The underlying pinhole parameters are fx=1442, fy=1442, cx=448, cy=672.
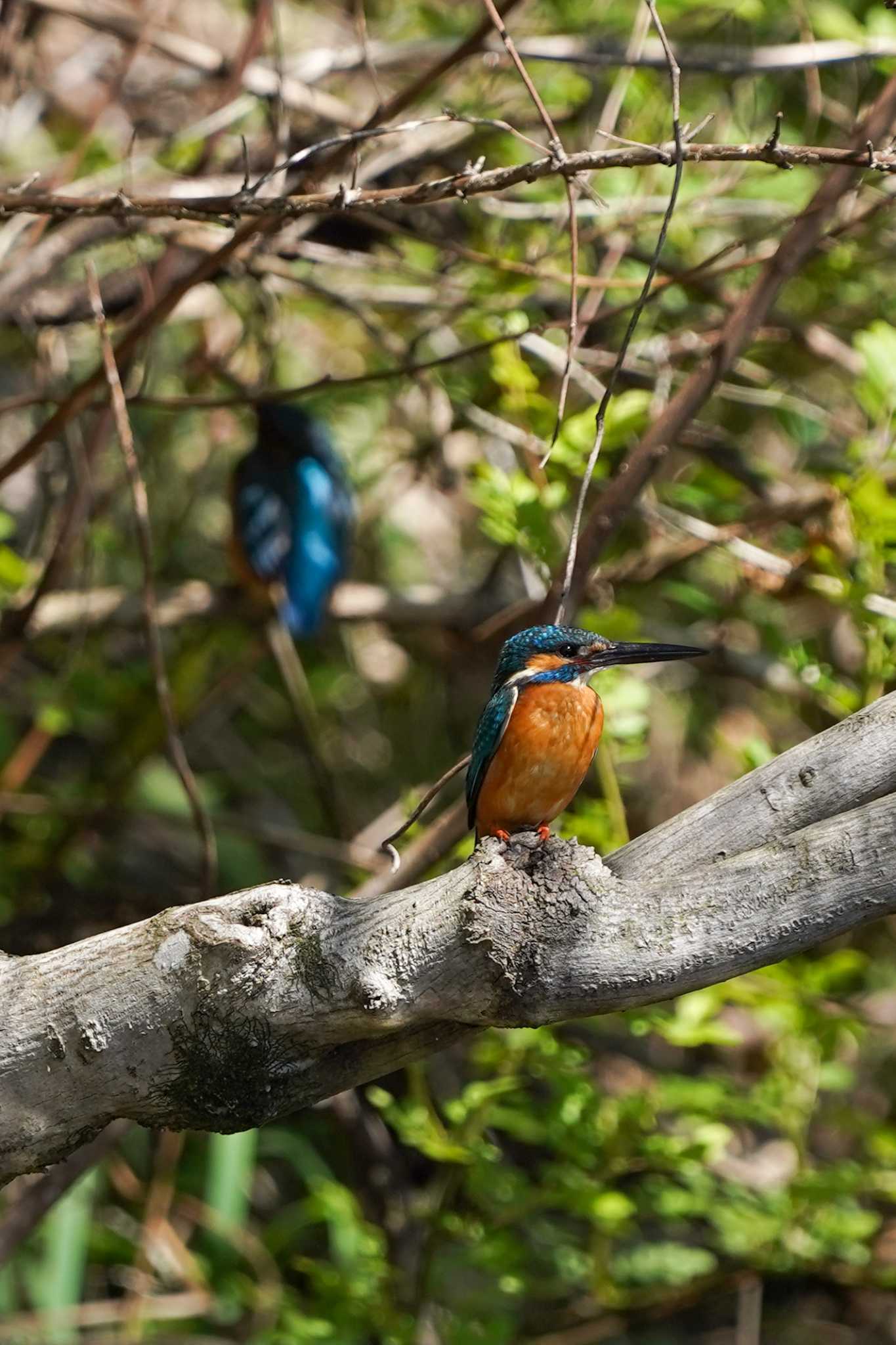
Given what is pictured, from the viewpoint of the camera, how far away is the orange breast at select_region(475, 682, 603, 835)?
2.47 metres

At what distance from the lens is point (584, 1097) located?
260 cm

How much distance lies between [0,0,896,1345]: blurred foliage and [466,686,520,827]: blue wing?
0.22m

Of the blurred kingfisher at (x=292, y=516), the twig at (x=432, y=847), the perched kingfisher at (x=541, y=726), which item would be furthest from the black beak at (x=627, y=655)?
the blurred kingfisher at (x=292, y=516)

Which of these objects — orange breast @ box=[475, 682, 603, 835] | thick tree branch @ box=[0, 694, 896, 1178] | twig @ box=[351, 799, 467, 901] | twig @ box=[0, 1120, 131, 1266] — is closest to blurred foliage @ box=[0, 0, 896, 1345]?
orange breast @ box=[475, 682, 603, 835]

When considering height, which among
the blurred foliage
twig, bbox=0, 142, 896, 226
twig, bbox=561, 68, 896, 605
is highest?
twig, bbox=0, 142, 896, 226

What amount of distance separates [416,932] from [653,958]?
0.24 meters

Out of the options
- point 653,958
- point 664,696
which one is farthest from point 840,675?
point 653,958

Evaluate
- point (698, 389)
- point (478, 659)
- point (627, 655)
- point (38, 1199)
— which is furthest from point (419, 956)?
point (478, 659)

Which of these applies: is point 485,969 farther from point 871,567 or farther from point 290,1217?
point 290,1217

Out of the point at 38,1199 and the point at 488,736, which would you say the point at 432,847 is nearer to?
the point at 488,736

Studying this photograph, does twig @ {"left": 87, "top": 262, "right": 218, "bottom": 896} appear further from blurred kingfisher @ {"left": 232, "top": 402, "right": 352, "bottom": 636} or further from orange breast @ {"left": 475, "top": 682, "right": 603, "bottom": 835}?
blurred kingfisher @ {"left": 232, "top": 402, "right": 352, "bottom": 636}

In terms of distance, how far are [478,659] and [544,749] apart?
1514 mm

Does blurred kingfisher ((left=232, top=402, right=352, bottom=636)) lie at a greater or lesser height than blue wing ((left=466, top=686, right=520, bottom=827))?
lesser

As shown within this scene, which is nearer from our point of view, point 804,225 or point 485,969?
point 485,969
